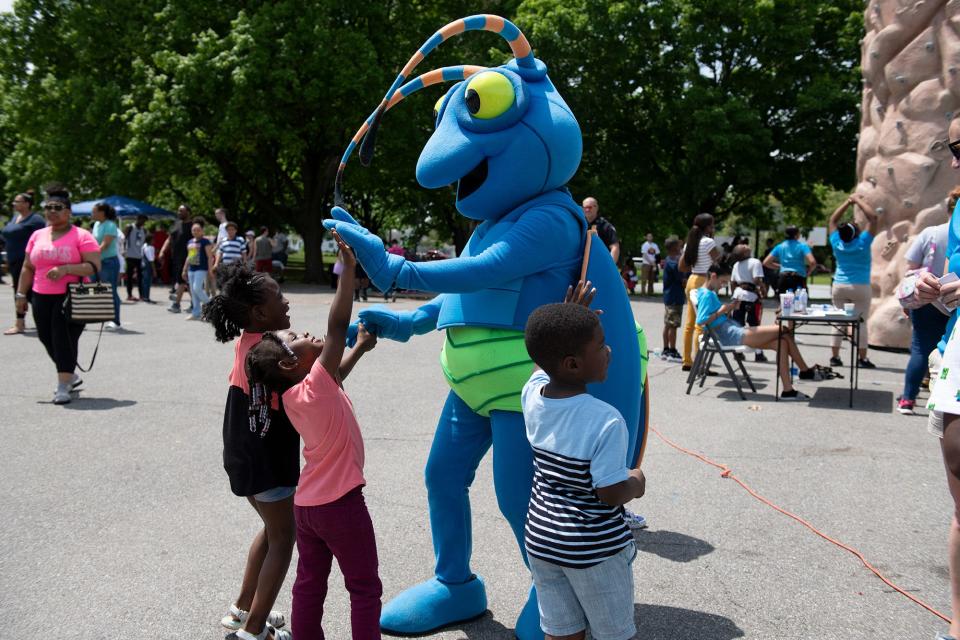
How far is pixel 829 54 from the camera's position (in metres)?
23.2

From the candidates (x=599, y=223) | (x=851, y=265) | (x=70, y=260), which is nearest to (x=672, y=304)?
(x=851, y=265)

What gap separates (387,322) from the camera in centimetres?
330

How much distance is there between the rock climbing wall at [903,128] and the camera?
10.8 m

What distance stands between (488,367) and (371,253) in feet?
2.04

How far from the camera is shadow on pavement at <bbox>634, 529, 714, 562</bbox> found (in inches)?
160

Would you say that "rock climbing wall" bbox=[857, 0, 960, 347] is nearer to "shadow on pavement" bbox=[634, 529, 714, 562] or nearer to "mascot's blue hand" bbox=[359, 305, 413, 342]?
"shadow on pavement" bbox=[634, 529, 714, 562]

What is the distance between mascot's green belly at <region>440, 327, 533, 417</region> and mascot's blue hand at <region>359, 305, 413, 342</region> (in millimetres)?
229

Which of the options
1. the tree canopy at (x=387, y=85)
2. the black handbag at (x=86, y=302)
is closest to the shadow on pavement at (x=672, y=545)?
the black handbag at (x=86, y=302)

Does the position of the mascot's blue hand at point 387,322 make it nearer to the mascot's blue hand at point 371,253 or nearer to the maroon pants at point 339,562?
the mascot's blue hand at point 371,253

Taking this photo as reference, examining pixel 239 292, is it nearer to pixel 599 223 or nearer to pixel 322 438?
pixel 322 438

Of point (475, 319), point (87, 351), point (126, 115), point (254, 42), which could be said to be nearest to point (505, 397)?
point (475, 319)

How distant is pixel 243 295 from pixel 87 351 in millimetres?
7881

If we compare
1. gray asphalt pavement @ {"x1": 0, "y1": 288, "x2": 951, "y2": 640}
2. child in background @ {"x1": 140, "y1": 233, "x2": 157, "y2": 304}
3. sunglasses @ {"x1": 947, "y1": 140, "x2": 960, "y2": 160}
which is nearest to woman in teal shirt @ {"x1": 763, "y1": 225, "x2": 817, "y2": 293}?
gray asphalt pavement @ {"x1": 0, "y1": 288, "x2": 951, "y2": 640}

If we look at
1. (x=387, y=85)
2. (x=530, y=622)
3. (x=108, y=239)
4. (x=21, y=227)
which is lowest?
(x=530, y=622)
